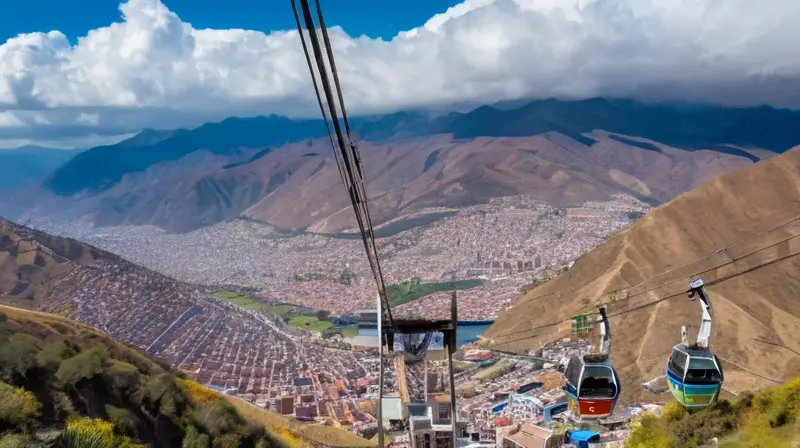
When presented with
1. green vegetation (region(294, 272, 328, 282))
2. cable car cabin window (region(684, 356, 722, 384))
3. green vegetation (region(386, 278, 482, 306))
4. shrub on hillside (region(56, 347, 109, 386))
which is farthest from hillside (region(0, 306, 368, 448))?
green vegetation (region(294, 272, 328, 282))

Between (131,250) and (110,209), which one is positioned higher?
(110,209)

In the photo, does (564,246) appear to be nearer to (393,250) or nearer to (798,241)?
(393,250)

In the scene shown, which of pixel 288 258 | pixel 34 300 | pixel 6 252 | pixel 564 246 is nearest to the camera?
pixel 34 300

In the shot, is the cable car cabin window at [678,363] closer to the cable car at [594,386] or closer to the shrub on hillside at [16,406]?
the cable car at [594,386]

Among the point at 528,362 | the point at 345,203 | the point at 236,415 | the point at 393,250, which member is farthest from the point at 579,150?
the point at 236,415

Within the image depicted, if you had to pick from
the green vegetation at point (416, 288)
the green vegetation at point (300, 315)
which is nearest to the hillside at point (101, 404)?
the green vegetation at point (300, 315)

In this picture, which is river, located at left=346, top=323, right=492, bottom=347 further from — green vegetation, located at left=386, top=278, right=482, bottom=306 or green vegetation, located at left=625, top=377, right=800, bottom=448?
green vegetation, located at left=625, top=377, right=800, bottom=448
